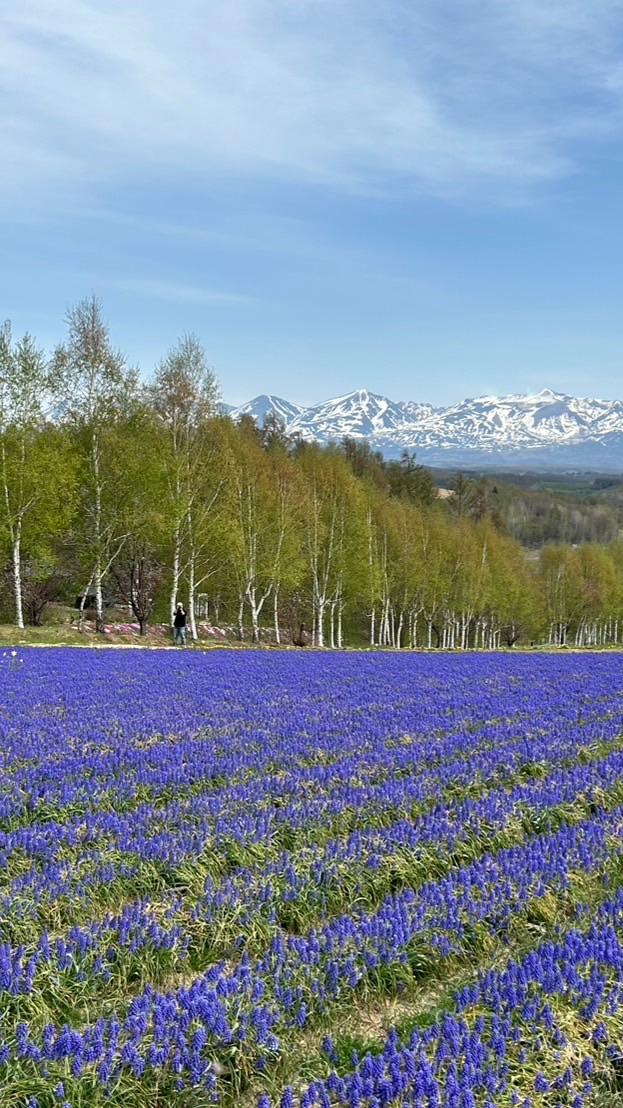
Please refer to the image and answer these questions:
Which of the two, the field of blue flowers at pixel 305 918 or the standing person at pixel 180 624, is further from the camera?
the standing person at pixel 180 624

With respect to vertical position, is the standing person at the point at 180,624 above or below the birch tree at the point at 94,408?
below

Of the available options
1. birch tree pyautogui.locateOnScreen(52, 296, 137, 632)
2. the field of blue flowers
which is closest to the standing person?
birch tree pyautogui.locateOnScreen(52, 296, 137, 632)

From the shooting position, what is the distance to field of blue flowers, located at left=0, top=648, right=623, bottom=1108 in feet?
15.2

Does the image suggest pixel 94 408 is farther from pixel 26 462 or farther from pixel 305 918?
pixel 305 918

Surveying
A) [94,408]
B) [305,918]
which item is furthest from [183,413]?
[305,918]

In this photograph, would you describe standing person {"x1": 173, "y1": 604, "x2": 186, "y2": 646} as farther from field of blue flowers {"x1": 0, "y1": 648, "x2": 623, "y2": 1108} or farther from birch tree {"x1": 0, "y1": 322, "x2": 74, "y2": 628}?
field of blue flowers {"x1": 0, "y1": 648, "x2": 623, "y2": 1108}

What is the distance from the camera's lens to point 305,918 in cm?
678

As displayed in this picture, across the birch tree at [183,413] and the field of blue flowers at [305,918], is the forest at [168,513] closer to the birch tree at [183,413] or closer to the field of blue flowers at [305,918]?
the birch tree at [183,413]

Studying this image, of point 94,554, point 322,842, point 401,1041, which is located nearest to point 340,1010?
point 401,1041

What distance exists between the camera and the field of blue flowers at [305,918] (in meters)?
4.62

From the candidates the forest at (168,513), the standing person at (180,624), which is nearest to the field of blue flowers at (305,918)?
the standing person at (180,624)

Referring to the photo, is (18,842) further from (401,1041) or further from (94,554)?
(94,554)

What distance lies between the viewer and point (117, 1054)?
15.1ft

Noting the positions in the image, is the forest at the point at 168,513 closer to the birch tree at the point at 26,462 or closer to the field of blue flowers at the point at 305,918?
the birch tree at the point at 26,462
